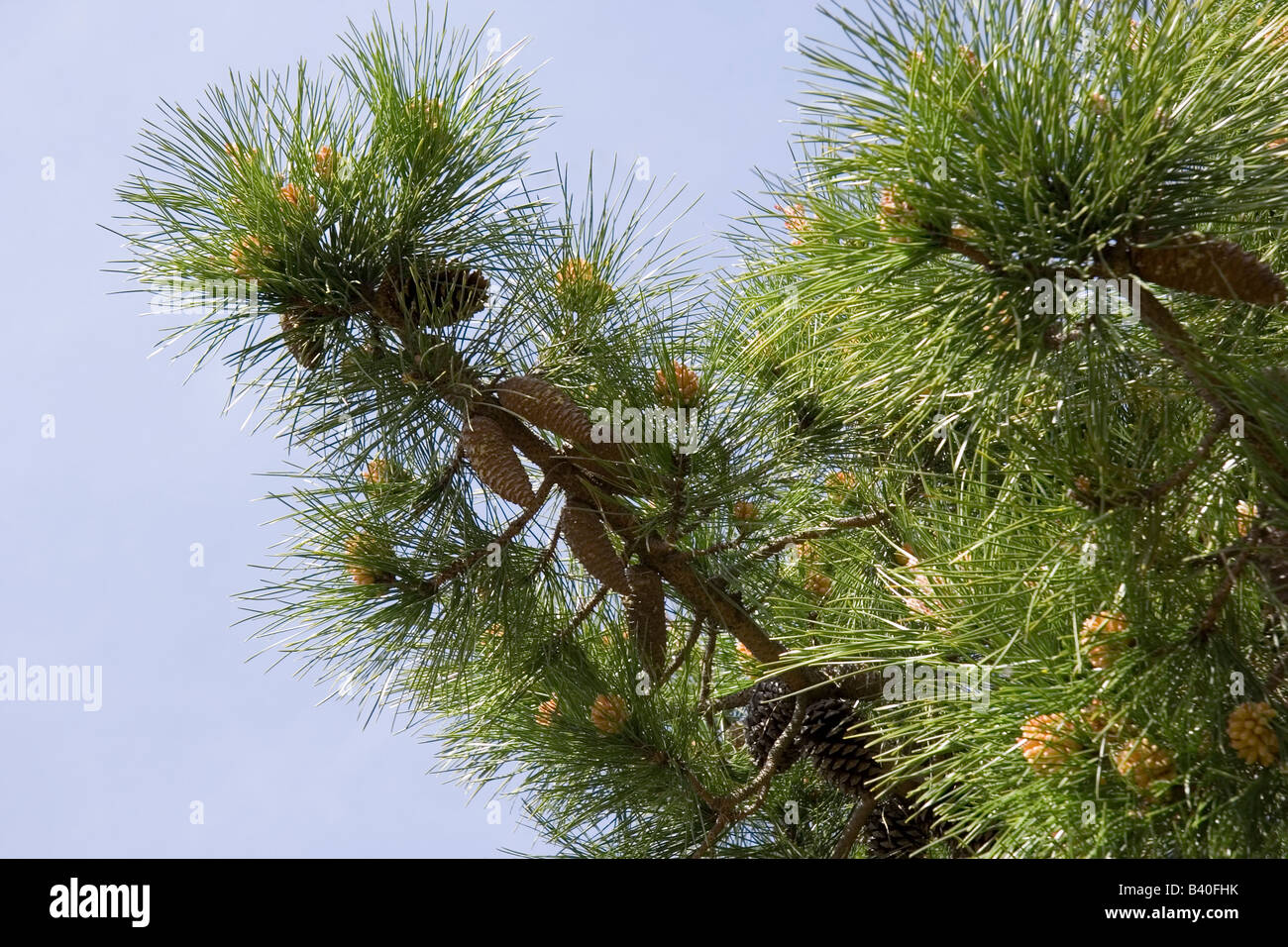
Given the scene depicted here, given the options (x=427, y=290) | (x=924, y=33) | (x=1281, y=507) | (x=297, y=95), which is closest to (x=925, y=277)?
(x=924, y=33)

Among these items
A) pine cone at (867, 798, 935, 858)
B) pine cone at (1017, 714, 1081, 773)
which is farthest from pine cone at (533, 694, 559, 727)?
pine cone at (1017, 714, 1081, 773)

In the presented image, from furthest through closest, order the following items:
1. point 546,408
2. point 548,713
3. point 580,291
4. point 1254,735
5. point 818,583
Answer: point 818,583 < point 548,713 < point 580,291 < point 546,408 < point 1254,735

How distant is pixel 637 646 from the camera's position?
138 centimetres

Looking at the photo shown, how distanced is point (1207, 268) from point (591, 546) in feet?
2.22

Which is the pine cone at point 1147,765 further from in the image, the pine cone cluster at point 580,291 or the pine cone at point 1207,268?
the pine cone cluster at point 580,291

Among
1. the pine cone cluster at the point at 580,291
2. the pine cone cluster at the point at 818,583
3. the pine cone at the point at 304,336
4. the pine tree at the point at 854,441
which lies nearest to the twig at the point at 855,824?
the pine tree at the point at 854,441

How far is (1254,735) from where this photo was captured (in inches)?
32.1

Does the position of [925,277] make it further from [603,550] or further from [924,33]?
[603,550]

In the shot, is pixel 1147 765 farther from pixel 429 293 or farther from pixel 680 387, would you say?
pixel 429 293

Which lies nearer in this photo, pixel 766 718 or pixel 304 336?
pixel 304 336

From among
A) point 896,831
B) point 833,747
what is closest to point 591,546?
point 833,747

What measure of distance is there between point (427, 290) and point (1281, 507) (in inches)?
32.6

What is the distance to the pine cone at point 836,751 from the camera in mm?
1398
